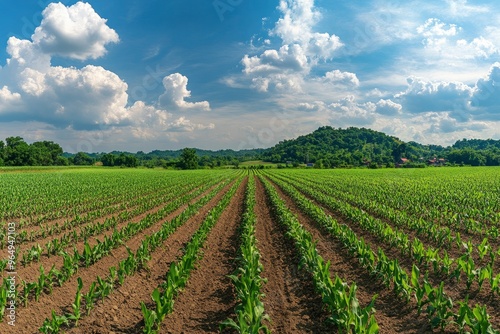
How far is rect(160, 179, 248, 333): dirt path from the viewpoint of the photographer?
19.2 ft

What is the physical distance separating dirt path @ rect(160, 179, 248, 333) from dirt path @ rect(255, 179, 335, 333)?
0.98m

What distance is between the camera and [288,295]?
718cm

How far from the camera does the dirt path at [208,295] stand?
5852 mm

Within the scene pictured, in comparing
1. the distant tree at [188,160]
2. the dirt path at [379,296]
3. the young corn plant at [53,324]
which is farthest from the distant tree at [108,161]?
the young corn plant at [53,324]

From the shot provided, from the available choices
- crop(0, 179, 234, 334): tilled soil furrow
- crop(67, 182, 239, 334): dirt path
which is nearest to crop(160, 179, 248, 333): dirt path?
crop(67, 182, 239, 334): dirt path

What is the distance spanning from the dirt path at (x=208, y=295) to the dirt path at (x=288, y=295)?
0.98m

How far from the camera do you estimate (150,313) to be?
5.33 m

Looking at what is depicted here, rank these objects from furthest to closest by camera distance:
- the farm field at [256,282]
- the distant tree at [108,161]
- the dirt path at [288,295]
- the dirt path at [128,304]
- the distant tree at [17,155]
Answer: the distant tree at [108,161] < the distant tree at [17,155] < the dirt path at [288,295] < the dirt path at [128,304] < the farm field at [256,282]

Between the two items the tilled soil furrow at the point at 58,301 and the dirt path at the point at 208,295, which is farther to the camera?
the dirt path at the point at 208,295

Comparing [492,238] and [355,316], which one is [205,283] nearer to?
[355,316]

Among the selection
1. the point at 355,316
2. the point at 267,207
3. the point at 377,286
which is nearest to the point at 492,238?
the point at 377,286

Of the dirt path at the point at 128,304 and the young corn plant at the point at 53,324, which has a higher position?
the young corn plant at the point at 53,324

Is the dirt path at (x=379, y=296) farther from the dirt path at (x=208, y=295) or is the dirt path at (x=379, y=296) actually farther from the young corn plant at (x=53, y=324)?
the young corn plant at (x=53, y=324)

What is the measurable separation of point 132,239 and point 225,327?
760 centimetres
